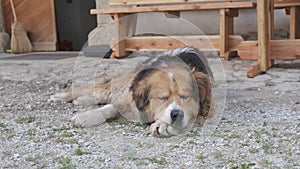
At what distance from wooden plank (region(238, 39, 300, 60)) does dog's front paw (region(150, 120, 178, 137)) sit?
211 centimetres

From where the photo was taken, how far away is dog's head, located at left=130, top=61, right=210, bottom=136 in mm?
2270

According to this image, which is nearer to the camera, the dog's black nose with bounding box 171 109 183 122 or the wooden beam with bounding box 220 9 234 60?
the dog's black nose with bounding box 171 109 183 122

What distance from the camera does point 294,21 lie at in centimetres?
479

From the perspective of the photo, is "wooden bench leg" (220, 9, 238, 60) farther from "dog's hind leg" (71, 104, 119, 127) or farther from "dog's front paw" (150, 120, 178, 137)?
"dog's front paw" (150, 120, 178, 137)

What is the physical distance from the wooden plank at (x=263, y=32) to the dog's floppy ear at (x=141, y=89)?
1830 mm

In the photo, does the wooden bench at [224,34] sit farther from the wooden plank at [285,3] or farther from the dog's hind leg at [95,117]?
the dog's hind leg at [95,117]

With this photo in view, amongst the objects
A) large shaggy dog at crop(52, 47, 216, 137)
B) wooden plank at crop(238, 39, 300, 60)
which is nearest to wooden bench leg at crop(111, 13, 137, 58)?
wooden plank at crop(238, 39, 300, 60)

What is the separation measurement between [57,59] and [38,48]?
1654 millimetres

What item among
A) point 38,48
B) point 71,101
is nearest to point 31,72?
point 71,101

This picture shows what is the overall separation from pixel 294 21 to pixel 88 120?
3.05 m

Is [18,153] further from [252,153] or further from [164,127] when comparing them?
[252,153]

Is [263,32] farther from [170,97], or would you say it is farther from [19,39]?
[19,39]

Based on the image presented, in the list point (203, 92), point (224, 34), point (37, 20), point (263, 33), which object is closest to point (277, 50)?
point (263, 33)

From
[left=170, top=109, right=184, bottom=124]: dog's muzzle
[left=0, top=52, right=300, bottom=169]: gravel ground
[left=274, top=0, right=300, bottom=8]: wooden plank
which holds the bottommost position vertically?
[left=0, top=52, right=300, bottom=169]: gravel ground
